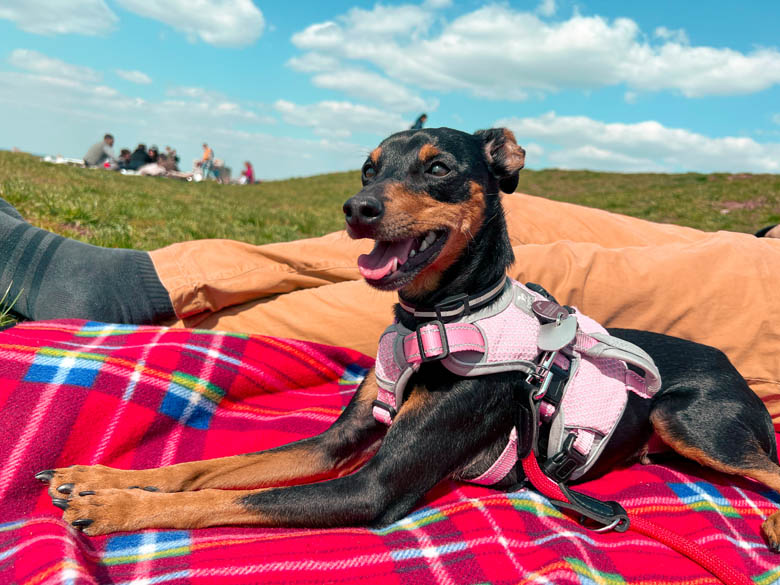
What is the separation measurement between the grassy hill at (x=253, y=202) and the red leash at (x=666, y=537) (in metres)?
5.04

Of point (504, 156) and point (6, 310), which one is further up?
point (504, 156)

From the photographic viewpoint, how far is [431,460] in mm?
2238

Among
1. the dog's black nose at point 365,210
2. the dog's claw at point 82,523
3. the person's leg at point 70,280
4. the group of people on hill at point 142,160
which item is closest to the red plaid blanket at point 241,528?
the dog's claw at point 82,523

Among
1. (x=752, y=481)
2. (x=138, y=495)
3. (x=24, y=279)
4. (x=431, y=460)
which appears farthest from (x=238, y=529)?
(x=752, y=481)

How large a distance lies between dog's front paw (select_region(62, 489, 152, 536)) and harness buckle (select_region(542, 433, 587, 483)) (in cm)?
169

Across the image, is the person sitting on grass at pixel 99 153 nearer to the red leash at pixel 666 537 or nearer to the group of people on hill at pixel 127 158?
the group of people on hill at pixel 127 158

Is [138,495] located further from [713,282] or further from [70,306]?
[713,282]

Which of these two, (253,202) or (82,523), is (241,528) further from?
(253,202)

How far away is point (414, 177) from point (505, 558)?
65.2 inches

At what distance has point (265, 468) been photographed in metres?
2.41

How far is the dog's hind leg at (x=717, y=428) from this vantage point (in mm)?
2643

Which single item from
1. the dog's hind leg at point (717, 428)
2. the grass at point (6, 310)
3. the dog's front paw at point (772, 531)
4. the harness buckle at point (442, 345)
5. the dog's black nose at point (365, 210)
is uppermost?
the dog's black nose at point (365, 210)

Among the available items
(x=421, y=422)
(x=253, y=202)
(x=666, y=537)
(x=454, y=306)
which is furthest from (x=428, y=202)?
(x=253, y=202)

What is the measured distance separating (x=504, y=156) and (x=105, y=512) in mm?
2333
